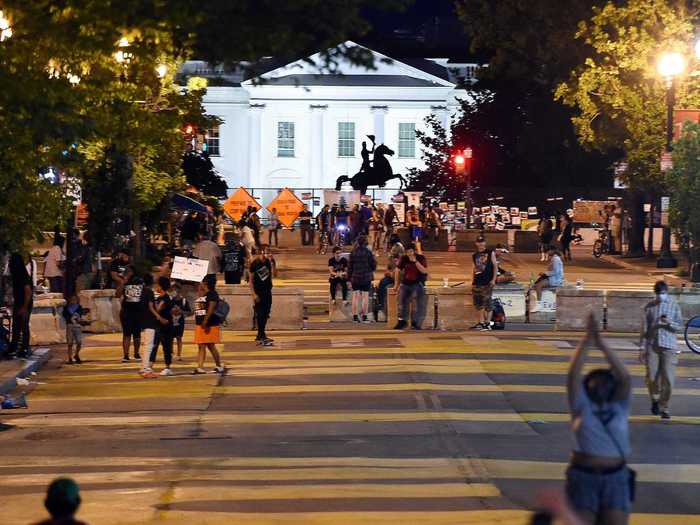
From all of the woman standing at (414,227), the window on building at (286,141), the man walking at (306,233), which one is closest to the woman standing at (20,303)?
the woman standing at (414,227)

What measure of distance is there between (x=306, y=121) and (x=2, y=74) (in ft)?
251

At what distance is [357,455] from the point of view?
14.3 meters

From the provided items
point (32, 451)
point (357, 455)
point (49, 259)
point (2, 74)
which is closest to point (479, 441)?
point (357, 455)

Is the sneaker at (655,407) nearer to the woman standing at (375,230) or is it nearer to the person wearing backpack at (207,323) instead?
the person wearing backpack at (207,323)

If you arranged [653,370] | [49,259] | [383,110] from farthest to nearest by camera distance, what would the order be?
1. [383,110]
2. [49,259]
3. [653,370]

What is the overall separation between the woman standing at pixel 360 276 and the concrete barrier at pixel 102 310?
466cm

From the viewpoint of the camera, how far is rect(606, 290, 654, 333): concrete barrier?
87.1 feet

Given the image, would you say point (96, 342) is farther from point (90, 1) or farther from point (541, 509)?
point (541, 509)

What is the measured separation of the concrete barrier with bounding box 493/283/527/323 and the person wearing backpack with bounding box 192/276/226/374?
870cm

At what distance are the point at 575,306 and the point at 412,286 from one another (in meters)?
3.17

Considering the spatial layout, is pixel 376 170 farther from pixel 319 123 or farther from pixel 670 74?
pixel 670 74

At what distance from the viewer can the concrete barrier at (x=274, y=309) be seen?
89.7 ft

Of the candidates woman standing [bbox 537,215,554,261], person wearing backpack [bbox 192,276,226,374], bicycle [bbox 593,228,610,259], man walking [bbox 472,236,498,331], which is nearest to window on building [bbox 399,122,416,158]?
bicycle [bbox 593,228,610,259]

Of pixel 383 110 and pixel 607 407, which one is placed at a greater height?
pixel 383 110
